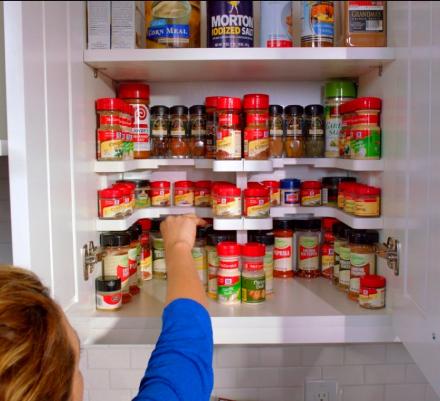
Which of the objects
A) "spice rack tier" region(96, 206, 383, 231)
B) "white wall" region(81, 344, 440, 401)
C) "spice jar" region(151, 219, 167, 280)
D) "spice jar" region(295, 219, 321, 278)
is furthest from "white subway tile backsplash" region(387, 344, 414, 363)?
"spice jar" region(151, 219, 167, 280)

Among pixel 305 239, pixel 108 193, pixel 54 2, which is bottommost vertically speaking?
pixel 305 239

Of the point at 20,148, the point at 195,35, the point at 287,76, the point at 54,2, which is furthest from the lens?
the point at 287,76

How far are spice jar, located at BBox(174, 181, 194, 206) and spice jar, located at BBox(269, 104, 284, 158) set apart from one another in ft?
0.73

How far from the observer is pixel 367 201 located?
1.27m

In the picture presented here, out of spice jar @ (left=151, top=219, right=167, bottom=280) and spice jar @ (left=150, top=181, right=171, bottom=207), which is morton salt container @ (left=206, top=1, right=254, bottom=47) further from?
spice jar @ (left=151, top=219, right=167, bottom=280)

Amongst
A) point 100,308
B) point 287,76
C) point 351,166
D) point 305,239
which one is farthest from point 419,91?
point 100,308

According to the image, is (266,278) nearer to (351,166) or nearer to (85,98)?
(351,166)

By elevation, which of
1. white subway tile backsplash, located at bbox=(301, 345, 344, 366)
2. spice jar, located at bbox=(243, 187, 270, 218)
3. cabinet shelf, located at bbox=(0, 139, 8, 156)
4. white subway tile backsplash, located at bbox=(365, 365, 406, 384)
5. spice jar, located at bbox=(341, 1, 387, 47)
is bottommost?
white subway tile backsplash, located at bbox=(365, 365, 406, 384)

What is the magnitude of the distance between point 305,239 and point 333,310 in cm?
28

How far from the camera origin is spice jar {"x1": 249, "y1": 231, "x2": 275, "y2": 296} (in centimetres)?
137

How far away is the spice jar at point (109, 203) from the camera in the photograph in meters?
1.27

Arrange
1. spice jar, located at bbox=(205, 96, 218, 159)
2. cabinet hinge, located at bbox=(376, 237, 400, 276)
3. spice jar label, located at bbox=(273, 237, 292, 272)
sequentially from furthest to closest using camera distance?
spice jar label, located at bbox=(273, 237, 292, 272) < spice jar, located at bbox=(205, 96, 218, 159) < cabinet hinge, located at bbox=(376, 237, 400, 276)

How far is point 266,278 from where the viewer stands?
4.49 feet

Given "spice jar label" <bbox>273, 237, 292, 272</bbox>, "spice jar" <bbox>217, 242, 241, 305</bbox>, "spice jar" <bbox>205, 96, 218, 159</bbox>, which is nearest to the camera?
"spice jar" <bbox>217, 242, 241, 305</bbox>
